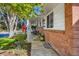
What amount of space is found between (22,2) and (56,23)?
174 centimetres

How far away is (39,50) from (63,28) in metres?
1.10

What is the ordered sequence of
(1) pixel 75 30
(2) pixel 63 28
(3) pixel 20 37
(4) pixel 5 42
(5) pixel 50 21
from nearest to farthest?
(1) pixel 75 30 → (4) pixel 5 42 → (3) pixel 20 37 → (2) pixel 63 28 → (5) pixel 50 21

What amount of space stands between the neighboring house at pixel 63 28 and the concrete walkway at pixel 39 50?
8.8 inches

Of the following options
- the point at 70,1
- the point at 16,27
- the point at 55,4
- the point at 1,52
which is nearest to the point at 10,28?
the point at 16,27

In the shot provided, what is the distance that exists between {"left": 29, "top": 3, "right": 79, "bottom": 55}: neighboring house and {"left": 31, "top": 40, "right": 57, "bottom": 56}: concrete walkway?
0.73ft

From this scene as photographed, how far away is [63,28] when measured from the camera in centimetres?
665

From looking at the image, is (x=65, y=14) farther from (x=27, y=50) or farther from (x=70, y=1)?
(x=27, y=50)

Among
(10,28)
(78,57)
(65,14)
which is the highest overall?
(65,14)

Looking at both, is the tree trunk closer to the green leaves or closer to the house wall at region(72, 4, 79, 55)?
the green leaves

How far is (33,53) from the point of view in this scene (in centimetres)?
638

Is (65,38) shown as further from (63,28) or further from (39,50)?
(39,50)

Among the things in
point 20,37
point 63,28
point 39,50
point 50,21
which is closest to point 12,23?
point 20,37

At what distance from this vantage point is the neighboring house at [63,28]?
604 cm

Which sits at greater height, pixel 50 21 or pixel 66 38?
pixel 50 21
